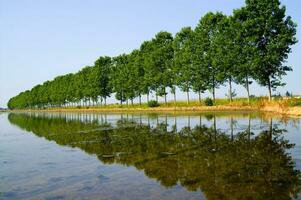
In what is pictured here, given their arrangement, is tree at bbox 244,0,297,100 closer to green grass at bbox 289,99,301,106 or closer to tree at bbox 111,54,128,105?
green grass at bbox 289,99,301,106

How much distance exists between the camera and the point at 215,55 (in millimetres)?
62469

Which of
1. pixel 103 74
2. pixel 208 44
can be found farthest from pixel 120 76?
pixel 208 44

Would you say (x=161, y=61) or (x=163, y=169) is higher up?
(x=161, y=61)

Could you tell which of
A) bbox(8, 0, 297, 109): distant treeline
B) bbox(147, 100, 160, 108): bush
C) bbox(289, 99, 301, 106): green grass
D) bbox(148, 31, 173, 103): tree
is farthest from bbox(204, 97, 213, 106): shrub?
bbox(289, 99, 301, 106): green grass

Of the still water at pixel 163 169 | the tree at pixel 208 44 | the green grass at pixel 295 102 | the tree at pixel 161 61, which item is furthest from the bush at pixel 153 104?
the still water at pixel 163 169

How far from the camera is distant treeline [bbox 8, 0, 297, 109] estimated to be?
53156 mm

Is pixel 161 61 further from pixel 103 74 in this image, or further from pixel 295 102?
pixel 295 102

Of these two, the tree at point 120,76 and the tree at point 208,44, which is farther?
the tree at point 120,76

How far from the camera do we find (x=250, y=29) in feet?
178

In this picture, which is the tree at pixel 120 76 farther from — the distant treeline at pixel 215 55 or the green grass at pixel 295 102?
the green grass at pixel 295 102

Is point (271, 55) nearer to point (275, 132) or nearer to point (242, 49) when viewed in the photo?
point (242, 49)

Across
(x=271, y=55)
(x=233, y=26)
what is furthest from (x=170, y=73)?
(x=271, y=55)

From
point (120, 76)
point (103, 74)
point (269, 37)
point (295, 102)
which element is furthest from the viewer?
point (103, 74)

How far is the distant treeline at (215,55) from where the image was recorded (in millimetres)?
53156
